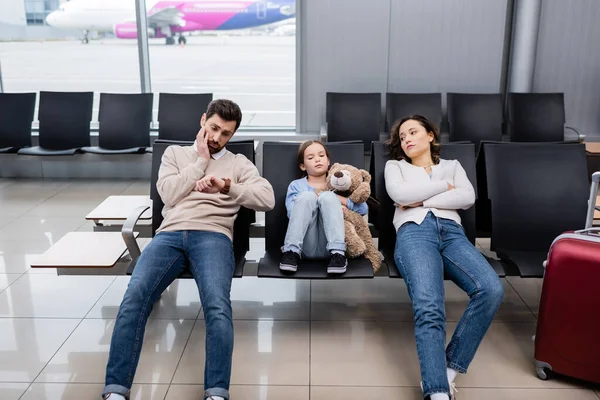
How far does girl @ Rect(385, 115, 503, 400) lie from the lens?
222 centimetres

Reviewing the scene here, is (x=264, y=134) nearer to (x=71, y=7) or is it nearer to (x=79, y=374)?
(x=71, y=7)

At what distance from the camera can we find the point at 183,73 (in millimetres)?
6750

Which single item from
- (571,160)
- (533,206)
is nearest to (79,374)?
(533,206)

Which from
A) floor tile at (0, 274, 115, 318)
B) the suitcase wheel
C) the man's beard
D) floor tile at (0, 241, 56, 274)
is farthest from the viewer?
floor tile at (0, 241, 56, 274)

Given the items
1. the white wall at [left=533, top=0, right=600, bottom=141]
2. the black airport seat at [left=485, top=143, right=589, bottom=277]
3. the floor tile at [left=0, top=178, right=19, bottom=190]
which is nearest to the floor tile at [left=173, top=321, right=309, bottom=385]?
the black airport seat at [left=485, top=143, right=589, bottom=277]

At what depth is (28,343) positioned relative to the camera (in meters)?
2.69

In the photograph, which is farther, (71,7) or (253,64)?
(253,64)

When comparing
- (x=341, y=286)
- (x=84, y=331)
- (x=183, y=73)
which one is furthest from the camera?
(x=183, y=73)

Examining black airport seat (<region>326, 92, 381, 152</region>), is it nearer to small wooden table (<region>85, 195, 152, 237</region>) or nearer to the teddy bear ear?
small wooden table (<region>85, 195, 152, 237</region>)

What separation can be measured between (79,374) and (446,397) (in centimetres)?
154

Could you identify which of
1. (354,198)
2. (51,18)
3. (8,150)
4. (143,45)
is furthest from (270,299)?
(51,18)

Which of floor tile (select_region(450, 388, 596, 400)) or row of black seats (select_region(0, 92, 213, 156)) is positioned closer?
floor tile (select_region(450, 388, 596, 400))

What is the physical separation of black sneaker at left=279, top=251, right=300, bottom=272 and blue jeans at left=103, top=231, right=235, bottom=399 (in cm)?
23

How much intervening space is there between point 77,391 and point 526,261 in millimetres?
2075
